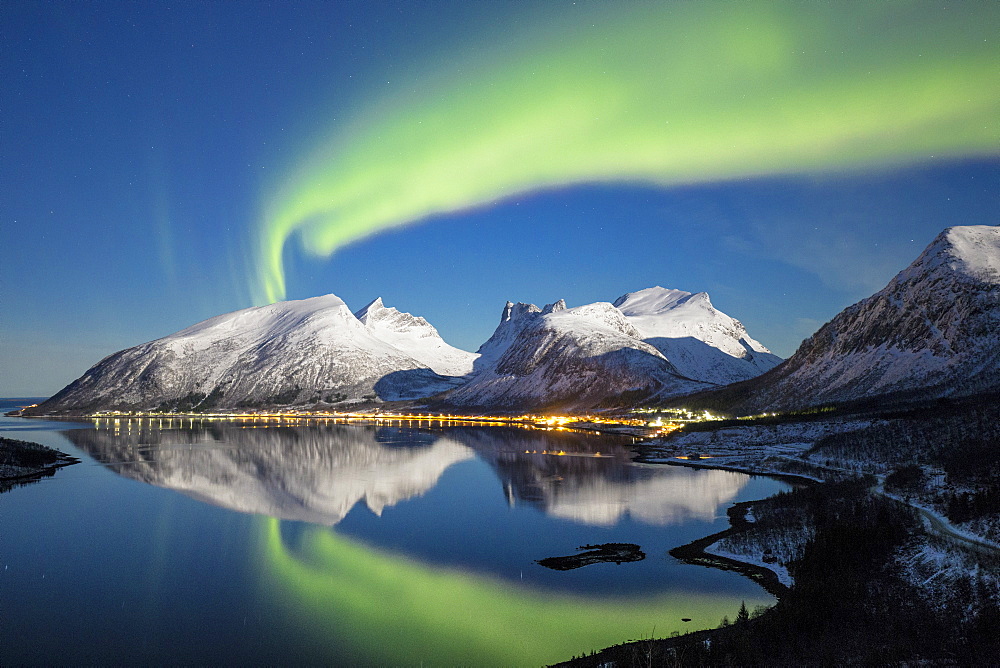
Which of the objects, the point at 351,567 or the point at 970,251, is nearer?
the point at 351,567

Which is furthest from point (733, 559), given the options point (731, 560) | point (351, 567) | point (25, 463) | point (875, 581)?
point (25, 463)

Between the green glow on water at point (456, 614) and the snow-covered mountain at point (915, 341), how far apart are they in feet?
353

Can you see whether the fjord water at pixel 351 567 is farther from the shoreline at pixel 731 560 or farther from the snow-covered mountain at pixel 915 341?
the snow-covered mountain at pixel 915 341

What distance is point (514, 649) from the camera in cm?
2559

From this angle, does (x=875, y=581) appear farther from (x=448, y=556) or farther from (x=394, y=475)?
(x=394, y=475)

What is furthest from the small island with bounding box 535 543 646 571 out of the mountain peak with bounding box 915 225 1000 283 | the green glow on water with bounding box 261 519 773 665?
the mountain peak with bounding box 915 225 1000 283

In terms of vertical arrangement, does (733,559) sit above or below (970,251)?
below

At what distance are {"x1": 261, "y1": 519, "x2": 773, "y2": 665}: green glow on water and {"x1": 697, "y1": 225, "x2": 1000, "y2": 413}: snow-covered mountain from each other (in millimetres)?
107573

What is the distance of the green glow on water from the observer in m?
25.8

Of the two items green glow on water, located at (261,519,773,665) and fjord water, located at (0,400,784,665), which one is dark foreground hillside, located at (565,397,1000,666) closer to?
green glow on water, located at (261,519,773,665)

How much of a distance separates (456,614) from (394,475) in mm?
52399

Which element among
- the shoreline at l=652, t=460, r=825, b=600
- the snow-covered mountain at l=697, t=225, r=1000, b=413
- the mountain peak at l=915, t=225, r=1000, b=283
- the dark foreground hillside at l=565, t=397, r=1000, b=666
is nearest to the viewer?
the dark foreground hillside at l=565, t=397, r=1000, b=666

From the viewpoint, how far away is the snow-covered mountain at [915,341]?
121m

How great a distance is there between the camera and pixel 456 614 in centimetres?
2998
